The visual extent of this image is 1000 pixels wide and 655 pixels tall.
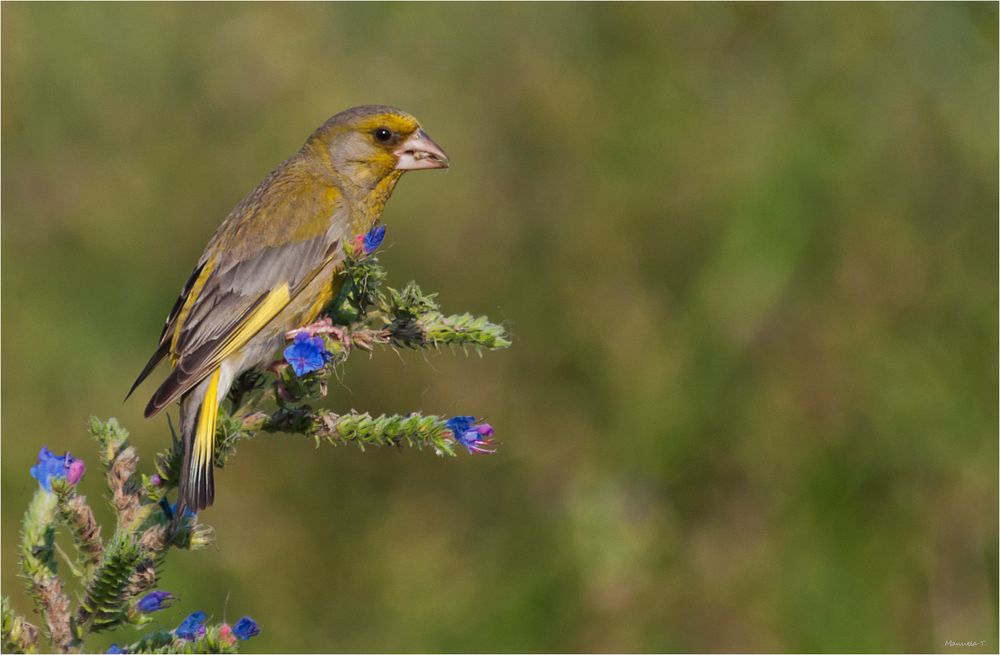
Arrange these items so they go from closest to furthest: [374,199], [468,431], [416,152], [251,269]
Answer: [468,431], [251,269], [416,152], [374,199]

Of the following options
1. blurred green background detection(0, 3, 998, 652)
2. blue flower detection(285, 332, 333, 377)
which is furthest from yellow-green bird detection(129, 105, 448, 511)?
blurred green background detection(0, 3, 998, 652)

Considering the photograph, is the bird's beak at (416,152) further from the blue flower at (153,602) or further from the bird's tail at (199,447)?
the blue flower at (153,602)

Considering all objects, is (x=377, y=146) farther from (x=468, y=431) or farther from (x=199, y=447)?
(x=468, y=431)

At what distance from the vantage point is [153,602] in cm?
256

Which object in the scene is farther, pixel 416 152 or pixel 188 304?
pixel 416 152

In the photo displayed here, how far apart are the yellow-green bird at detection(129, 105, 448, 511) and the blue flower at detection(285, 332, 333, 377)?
398 mm

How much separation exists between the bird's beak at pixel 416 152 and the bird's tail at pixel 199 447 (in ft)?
4.62

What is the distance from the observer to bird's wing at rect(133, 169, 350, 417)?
4.09 metres

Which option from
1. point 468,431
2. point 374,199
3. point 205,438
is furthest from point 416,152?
point 468,431

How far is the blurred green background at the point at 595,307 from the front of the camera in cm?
602

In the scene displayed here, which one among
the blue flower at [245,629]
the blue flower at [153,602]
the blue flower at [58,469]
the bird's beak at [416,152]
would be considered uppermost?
the bird's beak at [416,152]

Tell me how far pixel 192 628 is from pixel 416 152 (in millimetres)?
2797

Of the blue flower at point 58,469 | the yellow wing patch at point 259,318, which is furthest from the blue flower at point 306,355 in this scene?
the yellow wing patch at point 259,318

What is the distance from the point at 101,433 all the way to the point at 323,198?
2368mm
